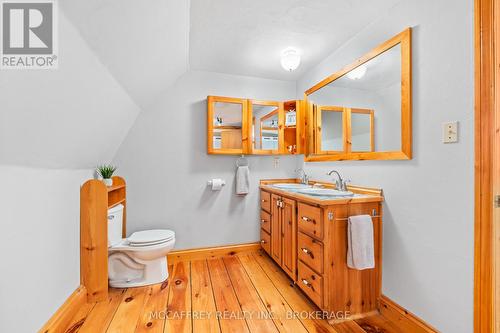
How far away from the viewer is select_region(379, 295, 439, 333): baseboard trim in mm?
1325

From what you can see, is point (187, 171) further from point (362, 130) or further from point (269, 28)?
point (362, 130)

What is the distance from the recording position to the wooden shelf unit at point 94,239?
1713 mm

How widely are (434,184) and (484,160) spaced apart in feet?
0.90

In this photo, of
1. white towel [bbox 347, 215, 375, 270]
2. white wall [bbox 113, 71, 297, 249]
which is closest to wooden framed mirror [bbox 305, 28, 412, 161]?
white towel [bbox 347, 215, 375, 270]

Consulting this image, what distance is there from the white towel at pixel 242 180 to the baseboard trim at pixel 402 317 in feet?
5.22

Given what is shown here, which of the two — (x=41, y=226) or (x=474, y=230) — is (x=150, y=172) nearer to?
(x=41, y=226)

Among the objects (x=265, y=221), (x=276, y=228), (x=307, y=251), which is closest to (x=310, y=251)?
(x=307, y=251)

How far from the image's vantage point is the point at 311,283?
1.63 meters

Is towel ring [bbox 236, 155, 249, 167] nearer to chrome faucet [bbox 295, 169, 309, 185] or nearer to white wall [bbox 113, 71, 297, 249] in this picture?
white wall [bbox 113, 71, 297, 249]

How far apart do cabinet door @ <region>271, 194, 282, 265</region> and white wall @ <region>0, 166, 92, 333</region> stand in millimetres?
1678

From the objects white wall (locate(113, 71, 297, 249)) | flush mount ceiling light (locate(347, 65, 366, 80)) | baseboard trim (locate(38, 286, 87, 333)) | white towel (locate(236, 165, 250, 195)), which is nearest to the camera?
baseboard trim (locate(38, 286, 87, 333))

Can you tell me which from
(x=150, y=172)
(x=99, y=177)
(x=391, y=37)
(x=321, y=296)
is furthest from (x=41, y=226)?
(x=391, y=37)

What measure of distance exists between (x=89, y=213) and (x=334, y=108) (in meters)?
2.37

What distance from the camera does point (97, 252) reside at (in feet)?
5.71
